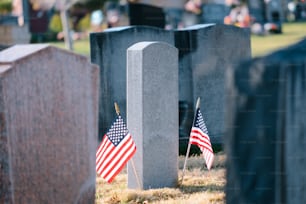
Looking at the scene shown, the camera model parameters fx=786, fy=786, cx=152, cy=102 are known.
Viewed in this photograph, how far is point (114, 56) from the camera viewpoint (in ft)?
30.2

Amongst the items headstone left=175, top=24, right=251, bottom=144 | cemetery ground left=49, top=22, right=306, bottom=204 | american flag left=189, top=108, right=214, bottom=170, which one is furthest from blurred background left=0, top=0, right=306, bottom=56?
american flag left=189, top=108, right=214, bottom=170

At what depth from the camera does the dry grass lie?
664cm

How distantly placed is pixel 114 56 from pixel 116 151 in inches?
112

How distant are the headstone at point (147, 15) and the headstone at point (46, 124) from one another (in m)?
8.22

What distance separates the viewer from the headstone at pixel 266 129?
182 inches

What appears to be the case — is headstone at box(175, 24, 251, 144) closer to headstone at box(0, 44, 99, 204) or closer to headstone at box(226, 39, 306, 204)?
headstone at box(0, 44, 99, 204)

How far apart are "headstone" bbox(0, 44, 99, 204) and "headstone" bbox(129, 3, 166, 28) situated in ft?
27.0

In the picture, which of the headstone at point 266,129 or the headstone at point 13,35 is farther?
the headstone at point 13,35

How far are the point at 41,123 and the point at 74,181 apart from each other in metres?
0.50

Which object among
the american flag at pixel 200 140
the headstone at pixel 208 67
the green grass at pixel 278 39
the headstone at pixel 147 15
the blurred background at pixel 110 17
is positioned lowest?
the american flag at pixel 200 140

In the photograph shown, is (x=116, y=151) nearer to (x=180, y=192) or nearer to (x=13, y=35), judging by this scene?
(x=180, y=192)

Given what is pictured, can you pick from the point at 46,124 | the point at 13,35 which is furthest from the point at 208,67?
the point at 13,35

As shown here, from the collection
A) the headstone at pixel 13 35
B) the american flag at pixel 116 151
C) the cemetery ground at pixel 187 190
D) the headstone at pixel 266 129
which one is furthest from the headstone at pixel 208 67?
the headstone at pixel 13 35

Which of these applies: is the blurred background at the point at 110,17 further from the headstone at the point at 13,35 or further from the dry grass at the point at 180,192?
the dry grass at the point at 180,192
